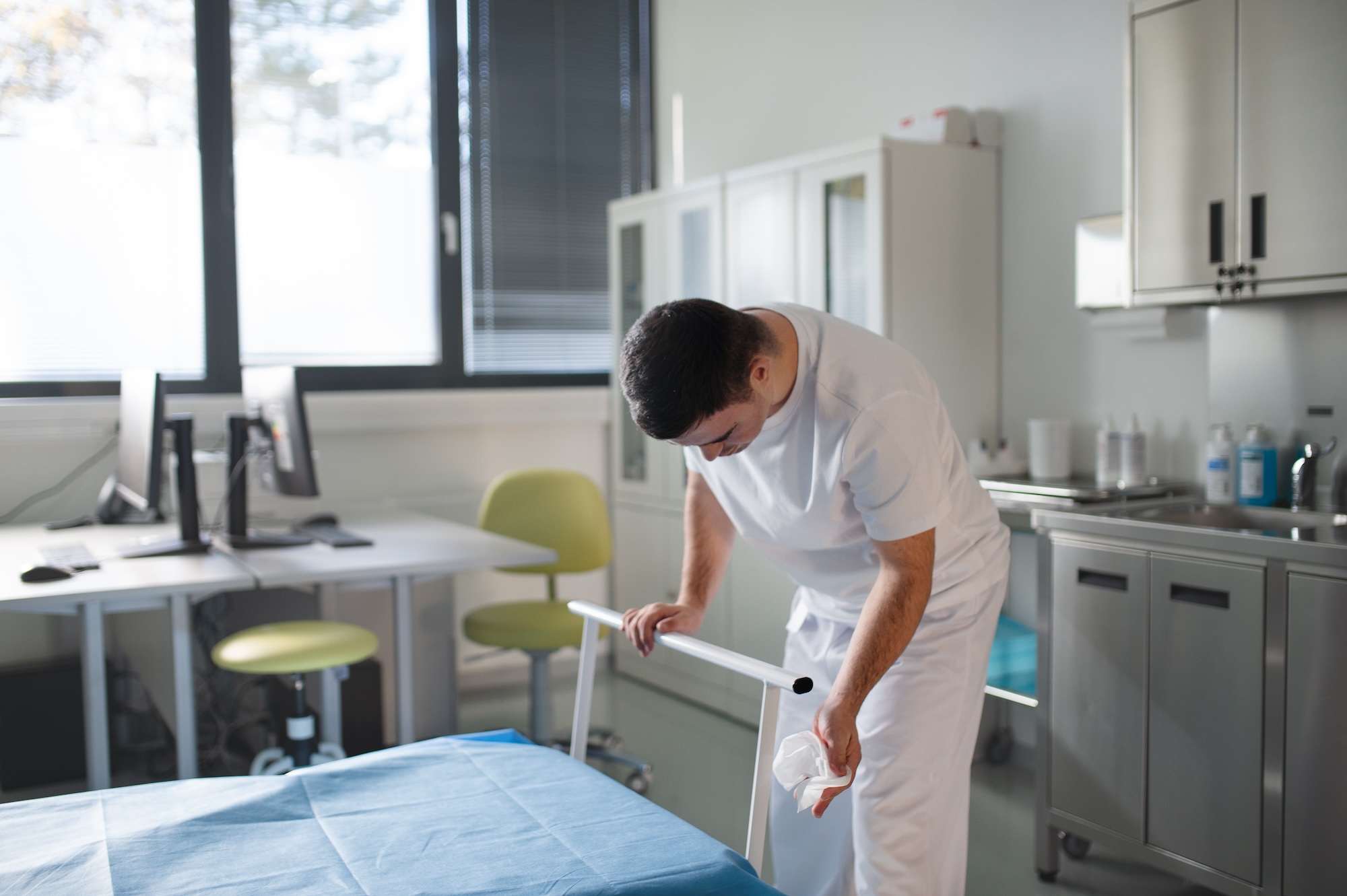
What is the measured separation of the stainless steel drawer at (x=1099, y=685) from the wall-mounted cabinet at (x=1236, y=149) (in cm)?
68

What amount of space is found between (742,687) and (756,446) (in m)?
2.18

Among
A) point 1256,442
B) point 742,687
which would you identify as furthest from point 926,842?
point 742,687

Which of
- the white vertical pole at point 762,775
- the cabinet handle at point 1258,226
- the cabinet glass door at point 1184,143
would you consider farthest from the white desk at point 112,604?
the cabinet handle at point 1258,226

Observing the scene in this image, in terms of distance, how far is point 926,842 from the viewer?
1.66 m

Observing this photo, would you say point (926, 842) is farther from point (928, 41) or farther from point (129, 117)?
point (129, 117)

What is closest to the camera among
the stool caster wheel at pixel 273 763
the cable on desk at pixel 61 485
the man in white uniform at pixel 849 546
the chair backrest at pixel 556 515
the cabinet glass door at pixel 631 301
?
the man in white uniform at pixel 849 546

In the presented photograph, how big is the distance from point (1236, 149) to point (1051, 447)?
93cm

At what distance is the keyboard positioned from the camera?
266cm

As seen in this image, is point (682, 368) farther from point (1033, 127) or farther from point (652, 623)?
point (1033, 127)

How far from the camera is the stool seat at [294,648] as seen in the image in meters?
2.56

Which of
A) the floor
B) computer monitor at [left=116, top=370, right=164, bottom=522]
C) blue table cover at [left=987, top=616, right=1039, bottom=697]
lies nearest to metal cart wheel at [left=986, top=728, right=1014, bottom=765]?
the floor

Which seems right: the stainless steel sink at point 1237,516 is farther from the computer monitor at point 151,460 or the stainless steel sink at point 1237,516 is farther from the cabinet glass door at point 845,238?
the computer monitor at point 151,460

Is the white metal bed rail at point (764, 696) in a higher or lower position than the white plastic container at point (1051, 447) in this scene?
lower

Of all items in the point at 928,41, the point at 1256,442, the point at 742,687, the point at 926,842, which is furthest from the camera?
the point at 742,687
